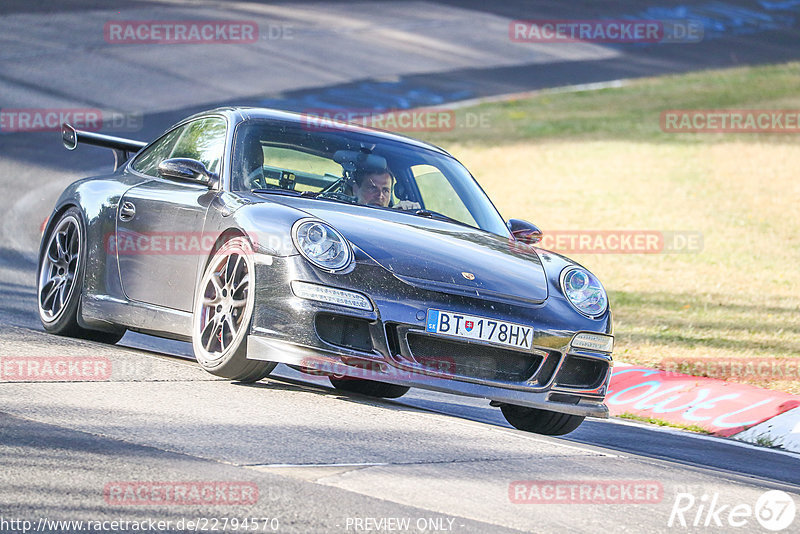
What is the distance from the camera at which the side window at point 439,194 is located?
724cm

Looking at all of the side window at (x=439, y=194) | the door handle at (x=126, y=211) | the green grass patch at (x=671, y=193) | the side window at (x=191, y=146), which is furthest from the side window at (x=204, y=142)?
the green grass patch at (x=671, y=193)

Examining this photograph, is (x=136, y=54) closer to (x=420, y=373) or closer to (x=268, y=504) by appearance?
(x=420, y=373)

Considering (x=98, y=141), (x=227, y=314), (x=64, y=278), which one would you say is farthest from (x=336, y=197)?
(x=98, y=141)

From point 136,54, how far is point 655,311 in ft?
50.6

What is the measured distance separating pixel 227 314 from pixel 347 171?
1.30m

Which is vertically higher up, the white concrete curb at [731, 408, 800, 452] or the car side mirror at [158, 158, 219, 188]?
the car side mirror at [158, 158, 219, 188]

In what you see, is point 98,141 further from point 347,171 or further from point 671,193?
point 671,193

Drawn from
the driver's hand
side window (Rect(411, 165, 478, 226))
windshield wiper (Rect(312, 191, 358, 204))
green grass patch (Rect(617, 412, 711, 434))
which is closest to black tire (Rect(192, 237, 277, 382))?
windshield wiper (Rect(312, 191, 358, 204))

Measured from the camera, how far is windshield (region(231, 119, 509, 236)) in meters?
6.80

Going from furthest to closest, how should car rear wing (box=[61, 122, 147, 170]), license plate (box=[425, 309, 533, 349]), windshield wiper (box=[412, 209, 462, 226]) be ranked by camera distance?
car rear wing (box=[61, 122, 147, 170]), windshield wiper (box=[412, 209, 462, 226]), license plate (box=[425, 309, 533, 349])

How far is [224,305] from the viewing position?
611 cm

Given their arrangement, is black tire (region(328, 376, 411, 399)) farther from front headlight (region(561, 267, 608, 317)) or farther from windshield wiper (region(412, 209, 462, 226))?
front headlight (region(561, 267, 608, 317))

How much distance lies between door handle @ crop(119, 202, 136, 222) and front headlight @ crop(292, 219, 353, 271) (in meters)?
1.55

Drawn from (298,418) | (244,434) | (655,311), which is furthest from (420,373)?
(655,311)
